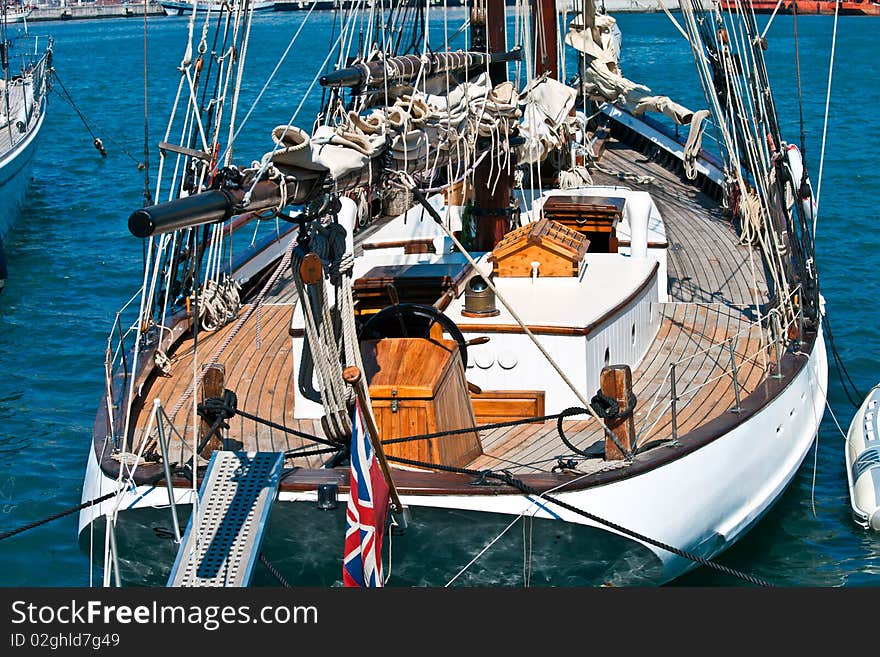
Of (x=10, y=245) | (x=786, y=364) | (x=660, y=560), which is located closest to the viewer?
(x=660, y=560)

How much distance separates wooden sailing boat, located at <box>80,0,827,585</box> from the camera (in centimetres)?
1095

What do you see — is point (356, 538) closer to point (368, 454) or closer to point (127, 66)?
point (368, 454)

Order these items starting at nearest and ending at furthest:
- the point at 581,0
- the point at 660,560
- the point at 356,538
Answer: the point at 356,538, the point at 660,560, the point at 581,0

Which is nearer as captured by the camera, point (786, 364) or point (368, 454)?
point (368, 454)

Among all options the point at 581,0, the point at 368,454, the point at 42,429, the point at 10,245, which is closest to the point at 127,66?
the point at 10,245

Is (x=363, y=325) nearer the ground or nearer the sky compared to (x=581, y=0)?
nearer the ground

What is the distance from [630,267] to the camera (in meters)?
15.6

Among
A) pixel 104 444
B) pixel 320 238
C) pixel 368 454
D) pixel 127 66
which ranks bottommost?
pixel 127 66

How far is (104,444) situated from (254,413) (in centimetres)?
183

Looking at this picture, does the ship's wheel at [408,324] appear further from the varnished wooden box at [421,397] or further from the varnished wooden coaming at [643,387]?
the varnished wooden coaming at [643,387]

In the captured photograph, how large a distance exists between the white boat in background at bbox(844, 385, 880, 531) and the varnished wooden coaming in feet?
4.79

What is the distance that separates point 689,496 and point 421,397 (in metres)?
2.75

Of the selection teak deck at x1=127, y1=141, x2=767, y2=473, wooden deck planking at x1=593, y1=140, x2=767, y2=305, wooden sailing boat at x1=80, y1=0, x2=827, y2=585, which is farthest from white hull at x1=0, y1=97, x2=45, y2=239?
teak deck at x1=127, y1=141, x2=767, y2=473

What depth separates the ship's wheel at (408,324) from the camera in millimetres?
12977
